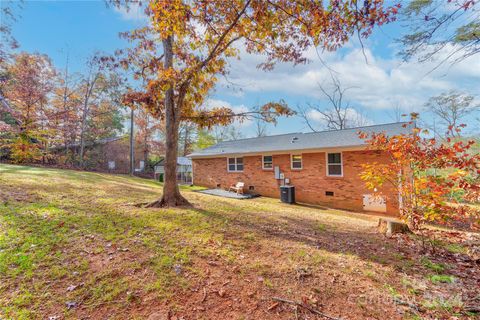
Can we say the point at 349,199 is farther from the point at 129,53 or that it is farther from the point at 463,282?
the point at 129,53

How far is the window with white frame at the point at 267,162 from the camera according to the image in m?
13.1

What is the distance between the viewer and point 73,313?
2.10 m

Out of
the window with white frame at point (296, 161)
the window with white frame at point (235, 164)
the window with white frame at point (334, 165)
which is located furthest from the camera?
the window with white frame at point (235, 164)

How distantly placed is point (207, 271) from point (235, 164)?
1226 centimetres

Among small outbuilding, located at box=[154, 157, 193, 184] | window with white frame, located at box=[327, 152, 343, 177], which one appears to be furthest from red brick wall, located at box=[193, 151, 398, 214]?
small outbuilding, located at box=[154, 157, 193, 184]

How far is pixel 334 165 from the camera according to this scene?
35.2 feet

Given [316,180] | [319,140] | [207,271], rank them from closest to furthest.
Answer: [207,271]
[316,180]
[319,140]

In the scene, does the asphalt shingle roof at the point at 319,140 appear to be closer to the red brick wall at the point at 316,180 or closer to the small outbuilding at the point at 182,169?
the red brick wall at the point at 316,180

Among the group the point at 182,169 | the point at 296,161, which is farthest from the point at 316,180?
the point at 182,169

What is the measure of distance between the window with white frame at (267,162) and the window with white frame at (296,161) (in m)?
1.48

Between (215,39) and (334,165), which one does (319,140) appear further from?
(215,39)

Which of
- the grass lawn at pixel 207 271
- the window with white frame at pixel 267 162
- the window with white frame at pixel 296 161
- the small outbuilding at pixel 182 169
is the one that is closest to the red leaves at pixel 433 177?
the grass lawn at pixel 207 271

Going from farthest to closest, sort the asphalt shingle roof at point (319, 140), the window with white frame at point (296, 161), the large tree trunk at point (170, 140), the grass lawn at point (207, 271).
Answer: the window with white frame at point (296, 161)
the asphalt shingle roof at point (319, 140)
the large tree trunk at point (170, 140)
the grass lawn at point (207, 271)

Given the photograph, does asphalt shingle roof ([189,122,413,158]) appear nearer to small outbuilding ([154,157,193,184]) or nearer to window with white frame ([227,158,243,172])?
window with white frame ([227,158,243,172])
